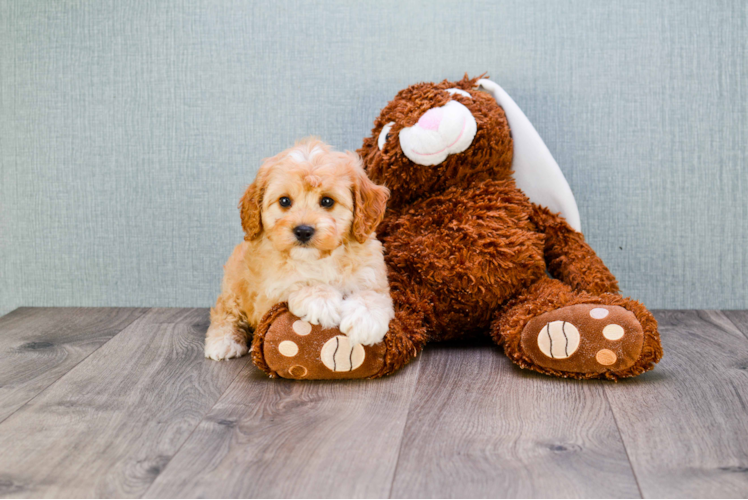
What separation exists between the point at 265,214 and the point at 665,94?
147 cm

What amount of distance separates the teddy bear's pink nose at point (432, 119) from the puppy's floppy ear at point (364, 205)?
258 millimetres

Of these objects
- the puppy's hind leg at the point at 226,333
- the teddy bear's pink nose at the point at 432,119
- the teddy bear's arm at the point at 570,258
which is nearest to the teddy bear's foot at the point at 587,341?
the teddy bear's arm at the point at 570,258

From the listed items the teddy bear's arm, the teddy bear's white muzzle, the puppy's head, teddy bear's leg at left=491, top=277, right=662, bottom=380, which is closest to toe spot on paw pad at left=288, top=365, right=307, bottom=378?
the puppy's head

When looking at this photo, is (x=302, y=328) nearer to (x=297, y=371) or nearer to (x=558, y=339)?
(x=297, y=371)

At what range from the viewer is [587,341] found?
63.3 inches

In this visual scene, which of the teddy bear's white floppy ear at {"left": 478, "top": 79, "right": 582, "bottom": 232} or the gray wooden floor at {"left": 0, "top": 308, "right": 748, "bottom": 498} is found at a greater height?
the teddy bear's white floppy ear at {"left": 478, "top": 79, "right": 582, "bottom": 232}

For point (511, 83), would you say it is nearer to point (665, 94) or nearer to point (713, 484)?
point (665, 94)

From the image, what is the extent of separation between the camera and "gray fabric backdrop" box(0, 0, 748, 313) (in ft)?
7.29

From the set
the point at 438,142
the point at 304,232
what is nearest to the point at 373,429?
the point at 304,232

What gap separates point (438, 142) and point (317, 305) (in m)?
0.60

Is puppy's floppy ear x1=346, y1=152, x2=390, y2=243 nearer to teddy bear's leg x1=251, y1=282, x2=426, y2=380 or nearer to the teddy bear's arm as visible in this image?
teddy bear's leg x1=251, y1=282, x2=426, y2=380

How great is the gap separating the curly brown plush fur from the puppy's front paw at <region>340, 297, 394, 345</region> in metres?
0.12

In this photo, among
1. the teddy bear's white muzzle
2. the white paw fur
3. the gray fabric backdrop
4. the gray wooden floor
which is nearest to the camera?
the gray wooden floor

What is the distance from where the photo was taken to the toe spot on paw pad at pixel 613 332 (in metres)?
1.60
